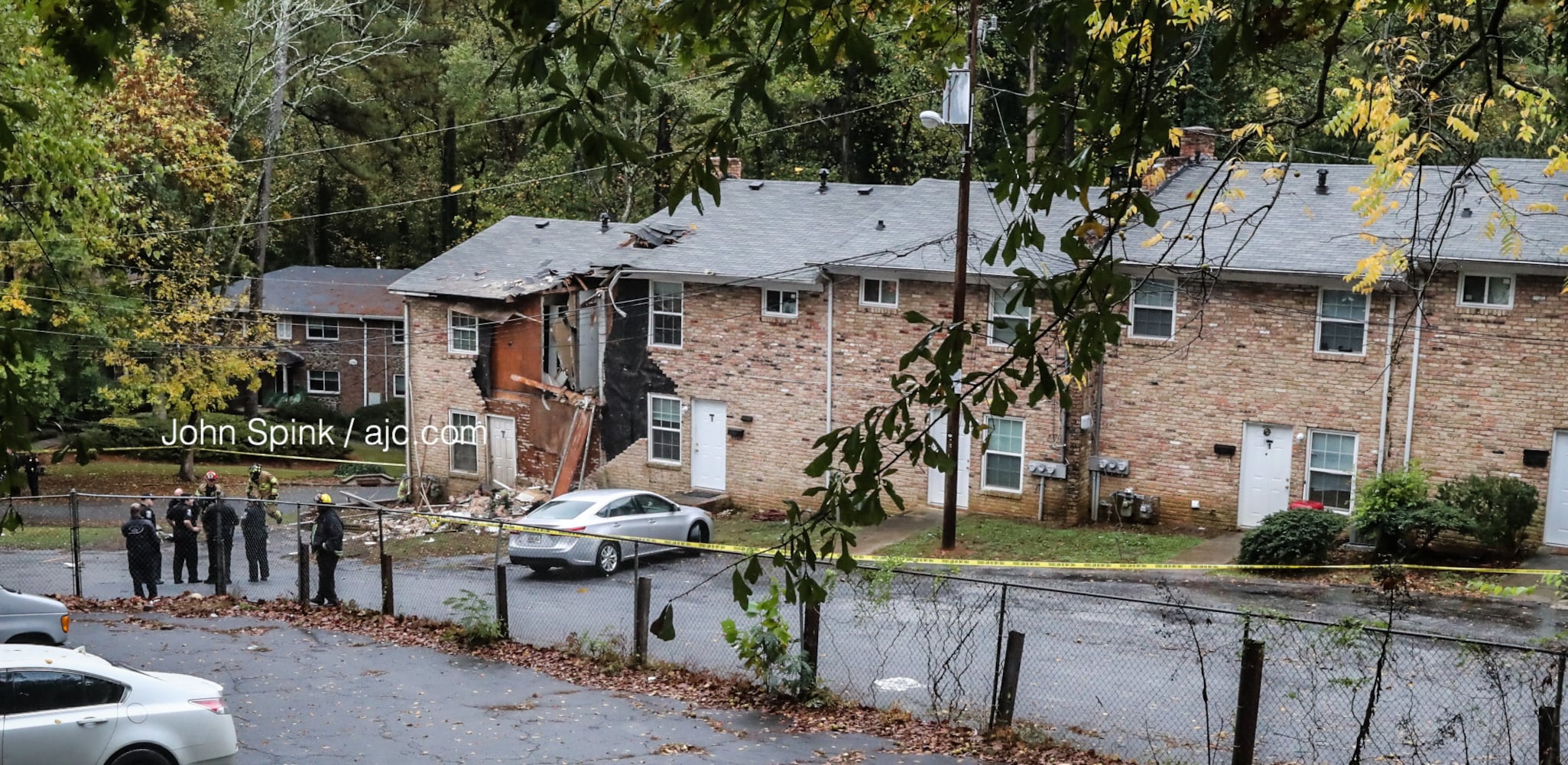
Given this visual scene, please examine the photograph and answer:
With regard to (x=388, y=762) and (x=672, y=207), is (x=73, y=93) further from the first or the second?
(x=672, y=207)

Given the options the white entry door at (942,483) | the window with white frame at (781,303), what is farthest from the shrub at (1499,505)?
the window with white frame at (781,303)

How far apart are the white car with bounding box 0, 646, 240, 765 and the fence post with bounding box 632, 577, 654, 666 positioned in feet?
14.7

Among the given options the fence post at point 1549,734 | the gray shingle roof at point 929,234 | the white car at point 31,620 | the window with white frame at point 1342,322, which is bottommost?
the white car at point 31,620

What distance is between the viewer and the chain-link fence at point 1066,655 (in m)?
11.2

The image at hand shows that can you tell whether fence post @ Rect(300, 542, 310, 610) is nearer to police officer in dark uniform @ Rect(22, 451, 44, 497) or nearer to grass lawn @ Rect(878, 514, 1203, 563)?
police officer in dark uniform @ Rect(22, 451, 44, 497)

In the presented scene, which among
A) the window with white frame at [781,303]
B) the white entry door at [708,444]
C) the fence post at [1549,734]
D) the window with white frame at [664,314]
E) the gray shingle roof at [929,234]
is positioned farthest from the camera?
the window with white frame at [664,314]

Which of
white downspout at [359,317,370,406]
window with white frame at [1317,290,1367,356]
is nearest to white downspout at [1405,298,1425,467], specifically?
window with white frame at [1317,290,1367,356]

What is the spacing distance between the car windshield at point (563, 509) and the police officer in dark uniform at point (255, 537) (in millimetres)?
3983

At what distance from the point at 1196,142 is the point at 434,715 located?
20454mm

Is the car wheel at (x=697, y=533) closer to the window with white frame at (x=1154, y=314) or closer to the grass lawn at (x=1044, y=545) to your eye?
the grass lawn at (x=1044, y=545)

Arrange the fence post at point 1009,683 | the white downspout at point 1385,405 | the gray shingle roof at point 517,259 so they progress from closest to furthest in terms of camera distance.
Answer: the fence post at point 1009,683
the white downspout at point 1385,405
the gray shingle roof at point 517,259

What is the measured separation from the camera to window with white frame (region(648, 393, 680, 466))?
1164 inches

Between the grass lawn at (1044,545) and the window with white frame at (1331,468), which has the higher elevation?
the window with white frame at (1331,468)

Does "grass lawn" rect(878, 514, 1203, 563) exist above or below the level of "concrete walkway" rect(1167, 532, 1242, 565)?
below
